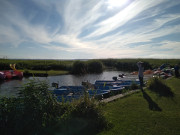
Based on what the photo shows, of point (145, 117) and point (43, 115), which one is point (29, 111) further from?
point (145, 117)

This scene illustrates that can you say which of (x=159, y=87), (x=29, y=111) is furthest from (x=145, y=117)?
(x=159, y=87)

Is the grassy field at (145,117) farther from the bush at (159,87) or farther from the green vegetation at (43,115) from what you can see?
the bush at (159,87)

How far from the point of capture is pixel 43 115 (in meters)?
3.52

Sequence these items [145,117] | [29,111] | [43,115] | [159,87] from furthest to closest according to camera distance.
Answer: [159,87]
[145,117]
[43,115]
[29,111]

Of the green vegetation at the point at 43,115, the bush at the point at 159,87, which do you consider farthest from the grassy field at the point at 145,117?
the bush at the point at 159,87

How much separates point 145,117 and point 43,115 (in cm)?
344

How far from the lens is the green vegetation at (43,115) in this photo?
131 inches

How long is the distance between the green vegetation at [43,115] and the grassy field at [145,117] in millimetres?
601

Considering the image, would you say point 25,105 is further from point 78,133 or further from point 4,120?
point 78,133

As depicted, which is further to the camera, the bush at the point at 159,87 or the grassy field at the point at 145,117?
the bush at the point at 159,87

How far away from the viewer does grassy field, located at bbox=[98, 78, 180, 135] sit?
12.8 ft

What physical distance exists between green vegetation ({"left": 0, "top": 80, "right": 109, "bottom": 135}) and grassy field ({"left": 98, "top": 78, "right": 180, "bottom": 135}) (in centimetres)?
60

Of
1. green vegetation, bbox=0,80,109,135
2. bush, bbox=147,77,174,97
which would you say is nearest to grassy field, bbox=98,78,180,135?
green vegetation, bbox=0,80,109,135

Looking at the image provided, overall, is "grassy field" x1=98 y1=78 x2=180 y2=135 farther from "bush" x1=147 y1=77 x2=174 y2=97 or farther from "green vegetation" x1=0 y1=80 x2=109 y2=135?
"bush" x1=147 y1=77 x2=174 y2=97
